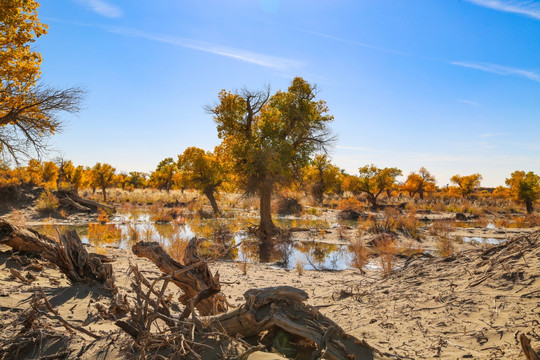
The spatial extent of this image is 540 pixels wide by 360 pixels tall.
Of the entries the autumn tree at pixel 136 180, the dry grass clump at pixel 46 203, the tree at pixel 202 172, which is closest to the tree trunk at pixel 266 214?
the tree at pixel 202 172

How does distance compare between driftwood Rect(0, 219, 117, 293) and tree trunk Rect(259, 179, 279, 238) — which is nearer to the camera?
driftwood Rect(0, 219, 117, 293)

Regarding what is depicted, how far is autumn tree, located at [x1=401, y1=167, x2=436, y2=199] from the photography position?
4791cm

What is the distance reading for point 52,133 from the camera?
42.0 feet

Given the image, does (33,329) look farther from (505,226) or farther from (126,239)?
(505,226)

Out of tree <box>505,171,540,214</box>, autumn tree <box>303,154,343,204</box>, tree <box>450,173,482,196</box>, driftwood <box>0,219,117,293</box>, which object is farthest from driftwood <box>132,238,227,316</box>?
tree <box>450,173,482,196</box>

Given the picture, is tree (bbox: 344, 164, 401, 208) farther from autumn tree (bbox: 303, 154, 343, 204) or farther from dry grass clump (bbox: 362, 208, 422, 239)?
dry grass clump (bbox: 362, 208, 422, 239)

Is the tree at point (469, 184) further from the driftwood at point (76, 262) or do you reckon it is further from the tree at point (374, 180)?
the driftwood at point (76, 262)

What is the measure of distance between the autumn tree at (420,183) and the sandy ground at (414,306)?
4417 cm

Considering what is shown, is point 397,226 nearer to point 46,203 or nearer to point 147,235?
point 147,235

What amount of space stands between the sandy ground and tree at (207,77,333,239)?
10.0 m

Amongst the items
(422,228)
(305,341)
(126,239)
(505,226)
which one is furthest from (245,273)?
(505,226)

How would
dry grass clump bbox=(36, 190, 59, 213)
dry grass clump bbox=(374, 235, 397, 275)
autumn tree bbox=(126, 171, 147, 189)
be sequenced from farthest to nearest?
1. autumn tree bbox=(126, 171, 147, 189)
2. dry grass clump bbox=(36, 190, 59, 213)
3. dry grass clump bbox=(374, 235, 397, 275)

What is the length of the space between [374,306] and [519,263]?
7.56ft

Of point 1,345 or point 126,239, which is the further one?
point 126,239
